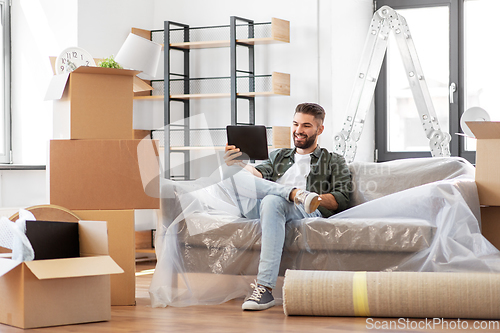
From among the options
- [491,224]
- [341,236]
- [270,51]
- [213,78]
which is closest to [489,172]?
[491,224]

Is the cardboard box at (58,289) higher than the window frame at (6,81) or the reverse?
the reverse

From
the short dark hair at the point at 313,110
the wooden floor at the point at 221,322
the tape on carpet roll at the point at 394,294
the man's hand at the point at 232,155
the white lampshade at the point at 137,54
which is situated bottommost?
the wooden floor at the point at 221,322

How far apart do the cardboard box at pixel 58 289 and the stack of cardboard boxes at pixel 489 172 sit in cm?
146

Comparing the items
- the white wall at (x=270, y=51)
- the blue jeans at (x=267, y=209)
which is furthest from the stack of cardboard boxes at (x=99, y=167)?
the white wall at (x=270, y=51)

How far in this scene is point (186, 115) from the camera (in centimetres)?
477

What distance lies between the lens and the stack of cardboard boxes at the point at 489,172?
2582 millimetres

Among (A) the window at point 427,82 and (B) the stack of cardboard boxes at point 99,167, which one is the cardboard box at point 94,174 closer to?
(B) the stack of cardboard boxes at point 99,167

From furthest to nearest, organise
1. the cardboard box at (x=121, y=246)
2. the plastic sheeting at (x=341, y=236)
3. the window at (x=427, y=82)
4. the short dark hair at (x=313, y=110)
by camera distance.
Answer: the window at (x=427, y=82) → the short dark hair at (x=313, y=110) → the cardboard box at (x=121, y=246) → the plastic sheeting at (x=341, y=236)

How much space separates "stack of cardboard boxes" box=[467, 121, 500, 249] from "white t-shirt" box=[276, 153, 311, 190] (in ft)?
2.39

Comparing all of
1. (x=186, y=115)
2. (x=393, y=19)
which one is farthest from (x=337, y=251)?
(x=186, y=115)

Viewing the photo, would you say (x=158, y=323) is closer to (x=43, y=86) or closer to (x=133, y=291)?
(x=133, y=291)

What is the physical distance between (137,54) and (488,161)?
1.69m

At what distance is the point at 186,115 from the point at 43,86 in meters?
1.04

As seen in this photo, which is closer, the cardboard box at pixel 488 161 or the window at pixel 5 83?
the cardboard box at pixel 488 161
